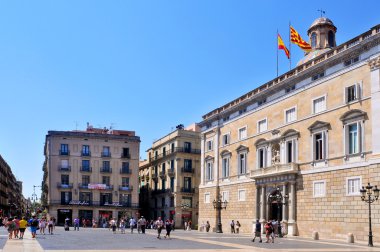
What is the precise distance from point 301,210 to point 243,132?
12.8m

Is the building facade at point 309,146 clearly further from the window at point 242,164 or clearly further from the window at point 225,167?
the window at point 225,167

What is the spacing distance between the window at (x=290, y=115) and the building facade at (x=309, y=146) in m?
0.08

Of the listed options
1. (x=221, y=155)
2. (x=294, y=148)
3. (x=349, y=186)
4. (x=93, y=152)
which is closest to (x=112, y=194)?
(x=93, y=152)

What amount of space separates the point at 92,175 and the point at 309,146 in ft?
155

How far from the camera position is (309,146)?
139 ft

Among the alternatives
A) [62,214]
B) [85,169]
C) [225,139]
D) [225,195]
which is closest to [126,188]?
[85,169]

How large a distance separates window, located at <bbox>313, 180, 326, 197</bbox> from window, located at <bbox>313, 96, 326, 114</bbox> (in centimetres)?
536

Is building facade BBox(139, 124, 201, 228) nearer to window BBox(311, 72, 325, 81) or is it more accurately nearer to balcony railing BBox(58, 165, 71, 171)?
balcony railing BBox(58, 165, 71, 171)

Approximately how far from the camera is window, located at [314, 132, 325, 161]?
40650 millimetres

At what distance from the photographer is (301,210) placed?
42.8 meters

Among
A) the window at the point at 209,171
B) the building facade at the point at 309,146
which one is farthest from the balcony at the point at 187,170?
the building facade at the point at 309,146

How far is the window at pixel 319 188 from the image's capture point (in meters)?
40.2

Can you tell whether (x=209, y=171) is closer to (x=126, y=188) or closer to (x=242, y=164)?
(x=242, y=164)

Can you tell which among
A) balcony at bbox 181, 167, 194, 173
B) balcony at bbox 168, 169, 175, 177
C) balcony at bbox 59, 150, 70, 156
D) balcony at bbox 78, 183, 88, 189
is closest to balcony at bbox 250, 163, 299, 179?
balcony at bbox 181, 167, 194, 173
